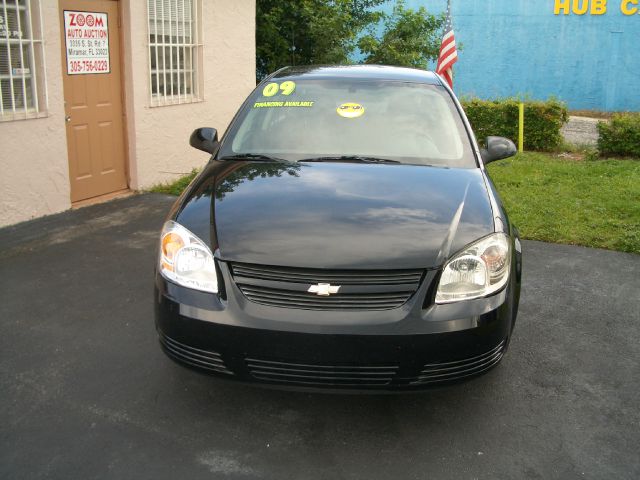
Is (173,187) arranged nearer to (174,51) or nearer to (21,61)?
(174,51)

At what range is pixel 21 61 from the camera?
6801 millimetres

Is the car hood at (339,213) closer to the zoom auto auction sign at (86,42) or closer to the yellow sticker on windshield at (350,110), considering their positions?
the yellow sticker on windshield at (350,110)

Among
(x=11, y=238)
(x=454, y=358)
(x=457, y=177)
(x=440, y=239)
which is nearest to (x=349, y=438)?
(x=454, y=358)

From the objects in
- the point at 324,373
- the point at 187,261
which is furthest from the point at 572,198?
the point at 187,261

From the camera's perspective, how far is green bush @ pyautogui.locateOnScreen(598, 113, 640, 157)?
36.7 feet

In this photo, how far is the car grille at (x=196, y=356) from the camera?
314 cm

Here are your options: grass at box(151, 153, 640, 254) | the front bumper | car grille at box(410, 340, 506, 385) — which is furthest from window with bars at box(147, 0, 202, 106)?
car grille at box(410, 340, 506, 385)

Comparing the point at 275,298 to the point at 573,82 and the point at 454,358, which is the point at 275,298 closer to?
the point at 454,358

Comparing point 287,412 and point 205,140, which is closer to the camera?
point 287,412

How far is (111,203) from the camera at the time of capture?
315 inches

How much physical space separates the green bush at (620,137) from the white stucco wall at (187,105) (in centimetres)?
593

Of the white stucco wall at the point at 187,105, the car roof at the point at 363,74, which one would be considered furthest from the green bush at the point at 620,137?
the car roof at the point at 363,74

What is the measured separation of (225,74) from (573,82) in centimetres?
1541

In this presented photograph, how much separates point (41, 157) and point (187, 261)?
15.0ft
